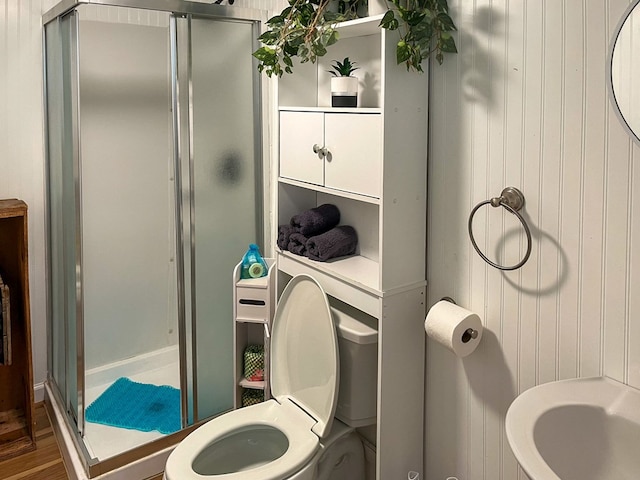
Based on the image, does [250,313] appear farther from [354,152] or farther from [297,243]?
[354,152]

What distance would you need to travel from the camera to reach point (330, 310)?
1.84m

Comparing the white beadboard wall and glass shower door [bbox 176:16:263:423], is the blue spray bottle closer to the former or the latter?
glass shower door [bbox 176:16:263:423]

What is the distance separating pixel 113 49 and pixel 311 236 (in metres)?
1.04

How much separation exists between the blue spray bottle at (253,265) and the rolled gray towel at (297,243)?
0.94 feet

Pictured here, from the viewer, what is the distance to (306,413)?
1.94m

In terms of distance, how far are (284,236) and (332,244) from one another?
0.73ft

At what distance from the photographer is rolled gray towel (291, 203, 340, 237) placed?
6.63 ft

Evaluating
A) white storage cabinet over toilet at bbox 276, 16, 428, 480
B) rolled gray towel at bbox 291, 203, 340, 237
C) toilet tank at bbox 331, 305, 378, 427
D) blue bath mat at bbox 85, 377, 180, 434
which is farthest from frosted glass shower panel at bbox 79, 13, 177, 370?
toilet tank at bbox 331, 305, 378, 427

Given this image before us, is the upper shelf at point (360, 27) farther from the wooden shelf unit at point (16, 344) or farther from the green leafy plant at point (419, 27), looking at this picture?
the wooden shelf unit at point (16, 344)

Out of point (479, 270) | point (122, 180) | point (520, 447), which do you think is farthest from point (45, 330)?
point (520, 447)

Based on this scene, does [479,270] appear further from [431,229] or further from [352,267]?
[352,267]

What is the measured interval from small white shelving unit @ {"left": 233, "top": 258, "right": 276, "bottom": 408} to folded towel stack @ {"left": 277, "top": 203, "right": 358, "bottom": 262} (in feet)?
0.64

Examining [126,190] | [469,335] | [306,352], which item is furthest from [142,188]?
[469,335]

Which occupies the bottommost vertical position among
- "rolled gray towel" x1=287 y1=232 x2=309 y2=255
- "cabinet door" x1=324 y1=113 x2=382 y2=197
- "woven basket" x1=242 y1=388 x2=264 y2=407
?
"woven basket" x1=242 y1=388 x2=264 y2=407
